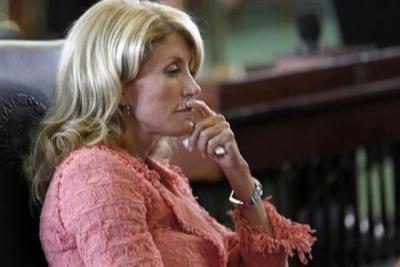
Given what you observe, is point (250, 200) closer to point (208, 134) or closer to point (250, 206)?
point (250, 206)

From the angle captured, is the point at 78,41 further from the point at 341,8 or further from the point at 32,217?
the point at 341,8

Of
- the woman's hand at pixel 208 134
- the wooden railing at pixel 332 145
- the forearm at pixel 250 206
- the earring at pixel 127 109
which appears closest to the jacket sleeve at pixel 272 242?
the forearm at pixel 250 206

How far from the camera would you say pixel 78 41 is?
1.38 metres

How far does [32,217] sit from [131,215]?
Answer: 0.19 m

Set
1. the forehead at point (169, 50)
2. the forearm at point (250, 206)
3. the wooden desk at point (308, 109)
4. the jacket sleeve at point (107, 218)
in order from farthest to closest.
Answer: the wooden desk at point (308, 109) → the forearm at point (250, 206) → the forehead at point (169, 50) → the jacket sleeve at point (107, 218)

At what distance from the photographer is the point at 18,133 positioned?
143 cm

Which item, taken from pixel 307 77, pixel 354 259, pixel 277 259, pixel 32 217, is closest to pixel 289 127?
pixel 307 77

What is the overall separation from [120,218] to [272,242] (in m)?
0.35

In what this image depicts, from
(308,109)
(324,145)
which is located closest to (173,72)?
(308,109)

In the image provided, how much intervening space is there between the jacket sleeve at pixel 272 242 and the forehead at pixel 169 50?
0.93 feet

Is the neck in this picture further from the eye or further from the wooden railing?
the wooden railing

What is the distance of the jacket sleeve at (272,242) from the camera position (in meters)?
1.54

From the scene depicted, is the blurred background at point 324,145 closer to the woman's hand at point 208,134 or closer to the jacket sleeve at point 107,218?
the woman's hand at point 208,134

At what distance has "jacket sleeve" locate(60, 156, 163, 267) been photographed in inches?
49.6
